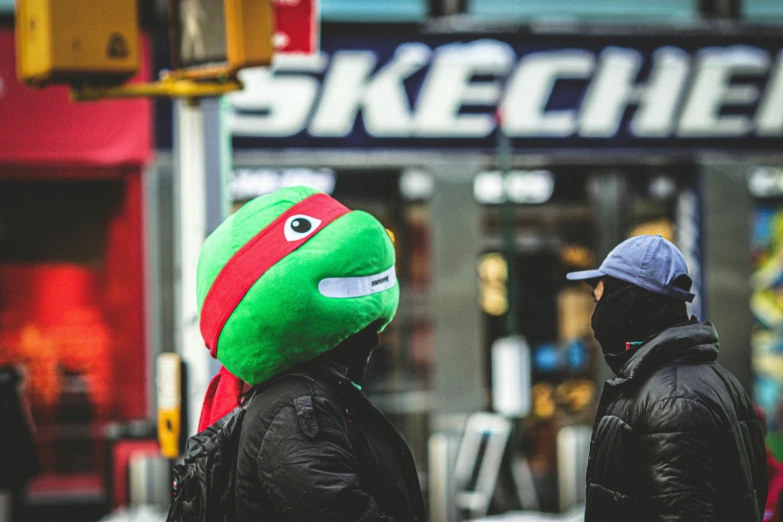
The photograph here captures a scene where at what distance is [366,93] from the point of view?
1045 centimetres

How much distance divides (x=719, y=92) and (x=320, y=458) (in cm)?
923

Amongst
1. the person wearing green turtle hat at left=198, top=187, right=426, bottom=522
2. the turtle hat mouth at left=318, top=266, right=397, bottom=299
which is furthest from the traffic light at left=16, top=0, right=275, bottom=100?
the turtle hat mouth at left=318, top=266, right=397, bottom=299

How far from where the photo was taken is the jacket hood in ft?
12.3

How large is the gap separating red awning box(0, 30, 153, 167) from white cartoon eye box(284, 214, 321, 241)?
23.3 feet

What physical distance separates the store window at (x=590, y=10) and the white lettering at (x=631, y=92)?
39 cm

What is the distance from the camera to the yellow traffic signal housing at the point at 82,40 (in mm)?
5086

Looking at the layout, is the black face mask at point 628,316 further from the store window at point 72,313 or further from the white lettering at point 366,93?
the store window at point 72,313

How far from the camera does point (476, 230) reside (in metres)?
10.8

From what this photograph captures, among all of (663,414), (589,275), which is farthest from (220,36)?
(663,414)

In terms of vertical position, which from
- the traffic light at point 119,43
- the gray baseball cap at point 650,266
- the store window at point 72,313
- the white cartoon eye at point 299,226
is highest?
the traffic light at point 119,43

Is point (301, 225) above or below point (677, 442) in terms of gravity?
above

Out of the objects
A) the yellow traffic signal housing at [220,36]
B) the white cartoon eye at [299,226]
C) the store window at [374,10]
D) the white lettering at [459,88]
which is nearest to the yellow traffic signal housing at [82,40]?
the yellow traffic signal housing at [220,36]

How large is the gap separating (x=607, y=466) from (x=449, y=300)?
6.98m

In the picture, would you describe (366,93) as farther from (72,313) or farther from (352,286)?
(352,286)
